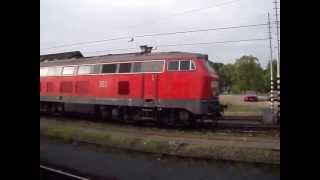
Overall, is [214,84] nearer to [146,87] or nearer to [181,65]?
[181,65]

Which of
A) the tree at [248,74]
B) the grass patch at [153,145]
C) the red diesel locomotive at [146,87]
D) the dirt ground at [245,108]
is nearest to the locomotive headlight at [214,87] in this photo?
the red diesel locomotive at [146,87]

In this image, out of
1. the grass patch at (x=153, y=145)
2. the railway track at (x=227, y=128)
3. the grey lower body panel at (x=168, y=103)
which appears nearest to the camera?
the grass patch at (x=153, y=145)

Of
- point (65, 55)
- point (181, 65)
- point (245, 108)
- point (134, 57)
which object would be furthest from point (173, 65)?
point (245, 108)

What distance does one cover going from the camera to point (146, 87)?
67.2 feet

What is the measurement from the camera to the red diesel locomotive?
19125mm

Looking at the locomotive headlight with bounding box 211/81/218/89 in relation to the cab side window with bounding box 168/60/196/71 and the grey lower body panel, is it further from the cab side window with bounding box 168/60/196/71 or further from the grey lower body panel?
the cab side window with bounding box 168/60/196/71

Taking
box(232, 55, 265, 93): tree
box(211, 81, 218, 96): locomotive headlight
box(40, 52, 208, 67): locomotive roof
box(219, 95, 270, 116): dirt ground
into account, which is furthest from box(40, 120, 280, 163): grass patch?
box(232, 55, 265, 93): tree

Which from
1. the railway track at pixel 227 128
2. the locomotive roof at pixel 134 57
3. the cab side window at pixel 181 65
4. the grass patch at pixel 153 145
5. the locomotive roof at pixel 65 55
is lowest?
the grass patch at pixel 153 145

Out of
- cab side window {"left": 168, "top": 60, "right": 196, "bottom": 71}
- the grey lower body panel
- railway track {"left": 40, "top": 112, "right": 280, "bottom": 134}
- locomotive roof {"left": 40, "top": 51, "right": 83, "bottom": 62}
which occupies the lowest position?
railway track {"left": 40, "top": 112, "right": 280, "bottom": 134}

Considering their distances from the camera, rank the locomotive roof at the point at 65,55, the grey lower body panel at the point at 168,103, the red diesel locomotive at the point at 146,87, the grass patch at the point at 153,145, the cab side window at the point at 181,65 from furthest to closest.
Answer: the locomotive roof at the point at 65,55 < the cab side window at the point at 181,65 < the red diesel locomotive at the point at 146,87 < the grey lower body panel at the point at 168,103 < the grass patch at the point at 153,145

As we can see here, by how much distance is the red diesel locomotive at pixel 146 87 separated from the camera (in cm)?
1912

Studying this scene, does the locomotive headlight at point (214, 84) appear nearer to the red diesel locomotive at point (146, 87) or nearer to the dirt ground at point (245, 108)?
the red diesel locomotive at point (146, 87)
